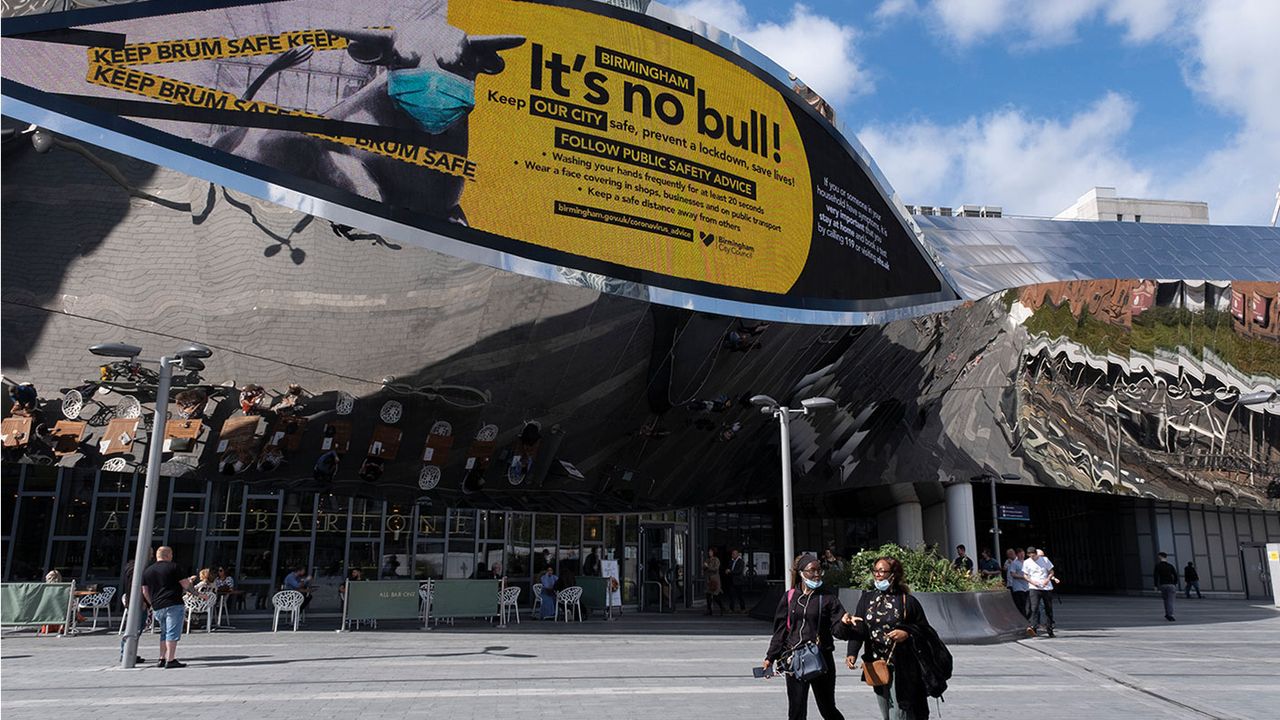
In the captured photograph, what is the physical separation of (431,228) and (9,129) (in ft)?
21.6

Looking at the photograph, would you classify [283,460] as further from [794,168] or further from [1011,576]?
[1011,576]

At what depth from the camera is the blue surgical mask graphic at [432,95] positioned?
16516 mm

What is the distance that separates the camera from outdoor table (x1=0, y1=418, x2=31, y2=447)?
16.2m

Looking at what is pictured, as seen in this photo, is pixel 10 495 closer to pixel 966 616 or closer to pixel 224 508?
pixel 224 508

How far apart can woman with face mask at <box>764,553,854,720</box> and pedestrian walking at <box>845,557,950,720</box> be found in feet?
0.72

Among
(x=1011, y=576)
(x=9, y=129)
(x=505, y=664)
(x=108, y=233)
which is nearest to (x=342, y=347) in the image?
(x=108, y=233)

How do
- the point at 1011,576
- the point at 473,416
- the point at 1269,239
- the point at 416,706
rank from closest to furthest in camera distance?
the point at 416,706
the point at 1011,576
the point at 473,416
the point at 1269,239

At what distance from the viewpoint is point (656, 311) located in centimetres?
1898

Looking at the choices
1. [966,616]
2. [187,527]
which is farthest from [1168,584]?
[187,527]

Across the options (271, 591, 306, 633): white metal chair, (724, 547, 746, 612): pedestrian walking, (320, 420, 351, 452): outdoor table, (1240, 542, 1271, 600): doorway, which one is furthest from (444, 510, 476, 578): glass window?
(1240, 542, 1271, 600): doorway

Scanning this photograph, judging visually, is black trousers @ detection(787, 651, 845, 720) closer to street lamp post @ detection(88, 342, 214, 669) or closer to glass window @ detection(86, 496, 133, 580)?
street lamp post @ detection(88, 342, 214, 669)

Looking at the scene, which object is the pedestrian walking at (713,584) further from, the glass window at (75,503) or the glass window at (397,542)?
the glass window at (75,503)

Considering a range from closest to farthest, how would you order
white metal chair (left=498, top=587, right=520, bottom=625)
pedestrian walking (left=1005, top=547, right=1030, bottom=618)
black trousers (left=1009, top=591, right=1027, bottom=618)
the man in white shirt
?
the man in white shirt < pedestrian walking (left=1005, top=547, right=1030, bottom=618) < black trousers (left=1009, top=591, right=1027, bottom=618) < white metal chair (left=498, top=587, right=520, bottom=625)

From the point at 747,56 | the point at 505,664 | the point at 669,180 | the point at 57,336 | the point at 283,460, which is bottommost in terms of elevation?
the point at 505,664
